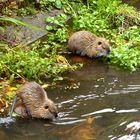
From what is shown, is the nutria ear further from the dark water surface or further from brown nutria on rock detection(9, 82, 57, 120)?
the dark water surface

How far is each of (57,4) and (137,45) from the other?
2.26 metres

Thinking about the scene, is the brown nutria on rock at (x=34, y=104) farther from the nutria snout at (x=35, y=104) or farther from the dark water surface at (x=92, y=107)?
the dark water surface at (x=92, y=107)

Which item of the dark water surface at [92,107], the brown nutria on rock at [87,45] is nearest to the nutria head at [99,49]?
the brown nutria on rock at [87,45]

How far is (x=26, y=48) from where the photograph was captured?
8.94 metres

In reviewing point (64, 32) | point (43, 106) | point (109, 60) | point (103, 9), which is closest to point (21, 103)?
point (43, 106)

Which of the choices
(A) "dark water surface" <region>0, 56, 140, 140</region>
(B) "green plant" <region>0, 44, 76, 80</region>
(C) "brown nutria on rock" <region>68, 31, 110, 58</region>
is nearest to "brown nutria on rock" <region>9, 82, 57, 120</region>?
(A) "dark water surface" <region>0, 56, 140, 140</region>

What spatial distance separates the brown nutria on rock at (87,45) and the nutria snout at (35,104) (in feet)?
8.10

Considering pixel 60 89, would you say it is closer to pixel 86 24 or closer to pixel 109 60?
pixel 109 60

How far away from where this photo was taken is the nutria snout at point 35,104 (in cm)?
692

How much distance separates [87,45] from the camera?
31.4 feet

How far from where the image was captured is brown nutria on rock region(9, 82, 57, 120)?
692cm

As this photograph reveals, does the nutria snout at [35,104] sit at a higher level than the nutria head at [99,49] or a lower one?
lower

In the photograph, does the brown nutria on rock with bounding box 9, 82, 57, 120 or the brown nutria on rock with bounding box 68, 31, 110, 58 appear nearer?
the brown nutria on rock with bounding box 9, 82, 57, 120

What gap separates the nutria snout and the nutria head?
249 centimetres
